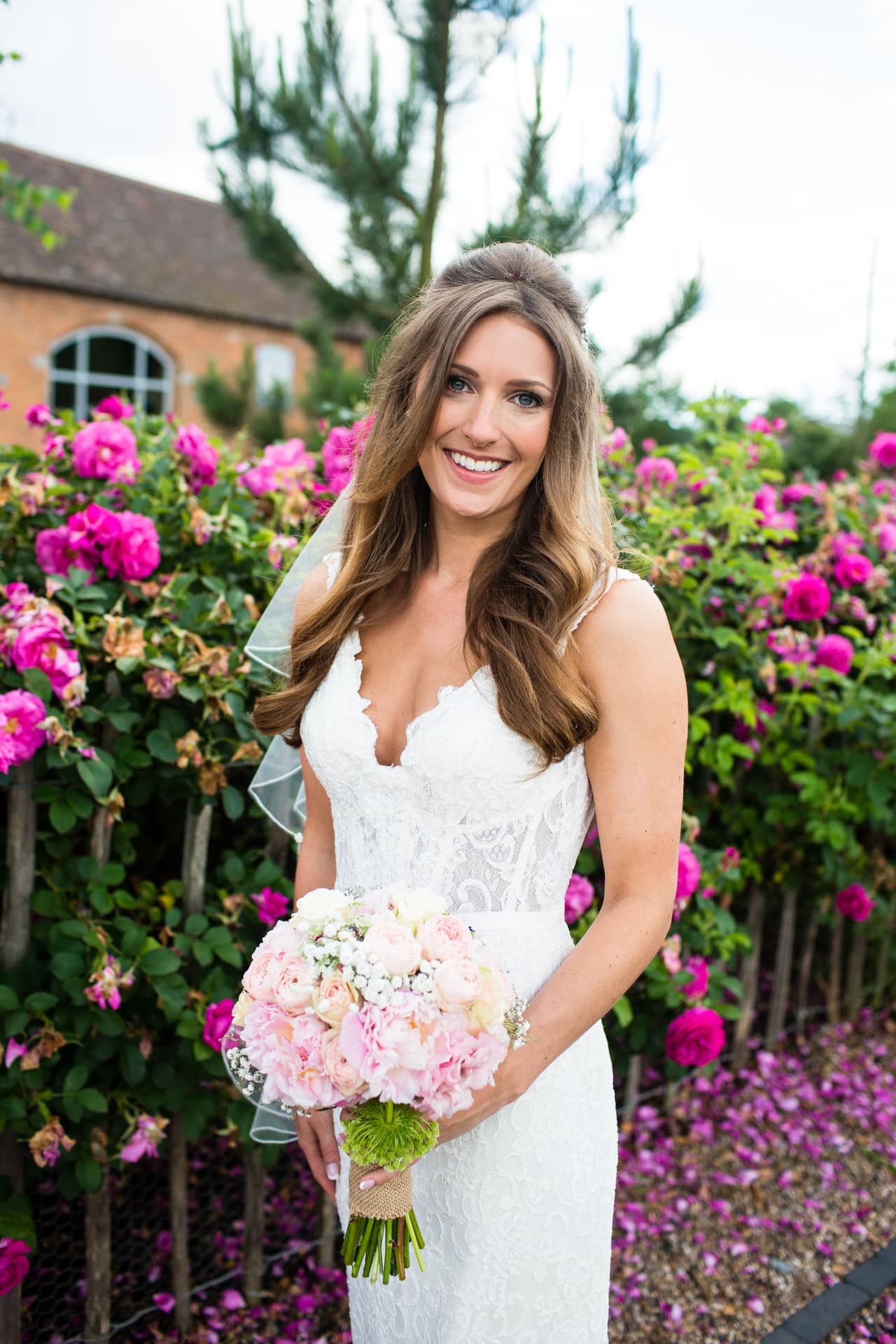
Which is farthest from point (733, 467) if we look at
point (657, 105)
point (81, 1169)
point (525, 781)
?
point (657, 105)

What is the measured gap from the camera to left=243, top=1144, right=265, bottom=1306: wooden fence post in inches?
106

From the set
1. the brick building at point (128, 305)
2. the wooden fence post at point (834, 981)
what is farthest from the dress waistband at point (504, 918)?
the brick building at point (128, 305)

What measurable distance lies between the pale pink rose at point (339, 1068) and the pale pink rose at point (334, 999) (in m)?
0.02

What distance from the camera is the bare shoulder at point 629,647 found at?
5.22ft

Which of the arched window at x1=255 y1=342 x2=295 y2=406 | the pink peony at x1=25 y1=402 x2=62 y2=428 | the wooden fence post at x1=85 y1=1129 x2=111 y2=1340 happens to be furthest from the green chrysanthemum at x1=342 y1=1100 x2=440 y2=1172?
the arched window at x1=255 y1=342 x2=295 y2=406

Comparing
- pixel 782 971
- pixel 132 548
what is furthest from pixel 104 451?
pixel 782 971

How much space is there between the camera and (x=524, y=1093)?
1.68 metres

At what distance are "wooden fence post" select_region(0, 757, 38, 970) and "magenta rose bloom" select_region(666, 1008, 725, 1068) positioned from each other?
184 centimetres

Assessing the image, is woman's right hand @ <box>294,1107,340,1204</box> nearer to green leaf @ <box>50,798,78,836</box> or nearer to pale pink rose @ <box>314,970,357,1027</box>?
pale pink rose @ <box>314,970,357,1027</box>

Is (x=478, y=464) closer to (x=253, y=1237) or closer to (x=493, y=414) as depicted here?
(x=493, y=414)

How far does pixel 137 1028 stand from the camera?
232 centimetres

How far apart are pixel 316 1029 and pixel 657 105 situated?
1111 centimetres

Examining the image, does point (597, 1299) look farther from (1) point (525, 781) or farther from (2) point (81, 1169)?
(2) point (81, 1169)

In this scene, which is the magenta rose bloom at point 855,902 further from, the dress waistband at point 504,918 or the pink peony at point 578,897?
the dress waistband at point 504,918
